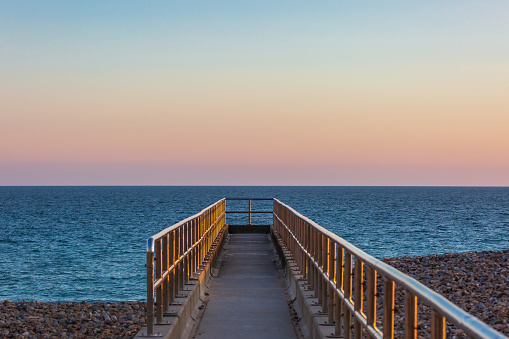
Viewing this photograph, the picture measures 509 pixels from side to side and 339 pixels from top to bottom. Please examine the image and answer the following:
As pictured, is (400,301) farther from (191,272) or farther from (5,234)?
(5,234)

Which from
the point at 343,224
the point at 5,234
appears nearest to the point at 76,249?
the point at 5,234

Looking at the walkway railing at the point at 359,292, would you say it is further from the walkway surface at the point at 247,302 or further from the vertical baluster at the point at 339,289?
the walkway surface at the point at 247,302

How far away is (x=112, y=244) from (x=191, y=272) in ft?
125

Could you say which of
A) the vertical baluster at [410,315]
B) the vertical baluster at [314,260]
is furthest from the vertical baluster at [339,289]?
the vertical baluster at [410,315]

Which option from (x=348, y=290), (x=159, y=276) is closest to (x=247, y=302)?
(x=159, y=276)

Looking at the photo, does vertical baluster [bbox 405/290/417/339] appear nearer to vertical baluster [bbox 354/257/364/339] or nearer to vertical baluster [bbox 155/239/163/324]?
vertical baluster [bbox 354/257/364/339]

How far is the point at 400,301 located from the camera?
12.5 m

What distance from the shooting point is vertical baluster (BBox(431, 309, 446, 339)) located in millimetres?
3014

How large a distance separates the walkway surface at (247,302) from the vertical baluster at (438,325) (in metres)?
4.72

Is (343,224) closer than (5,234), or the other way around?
(5,234)

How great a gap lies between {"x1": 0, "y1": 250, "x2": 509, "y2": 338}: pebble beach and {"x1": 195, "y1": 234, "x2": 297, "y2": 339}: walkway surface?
1.81m

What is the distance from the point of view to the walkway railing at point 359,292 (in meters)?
2.87

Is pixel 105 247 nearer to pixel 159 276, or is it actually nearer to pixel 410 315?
pixel 159 276

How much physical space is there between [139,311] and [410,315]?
37.4 ft
